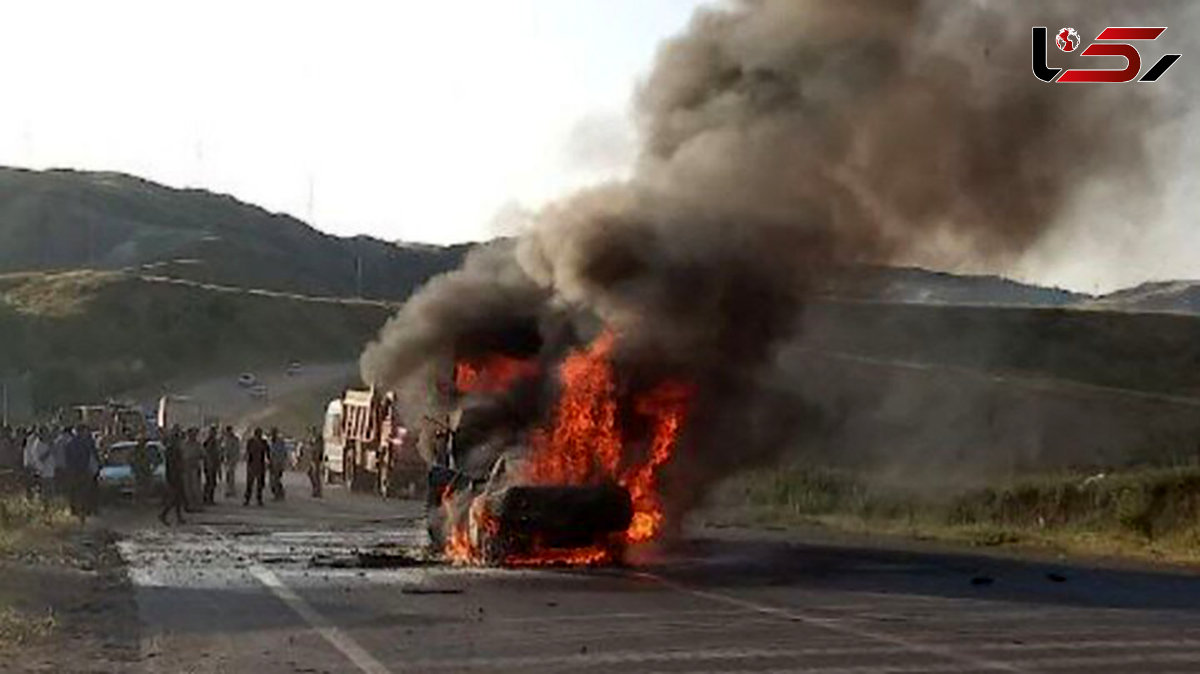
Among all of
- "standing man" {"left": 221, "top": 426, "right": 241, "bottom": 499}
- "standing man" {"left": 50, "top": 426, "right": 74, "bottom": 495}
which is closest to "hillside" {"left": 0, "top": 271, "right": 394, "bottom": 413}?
"standing man" {"left": 221, "top": 426, "right": 241, "bottom": 499}

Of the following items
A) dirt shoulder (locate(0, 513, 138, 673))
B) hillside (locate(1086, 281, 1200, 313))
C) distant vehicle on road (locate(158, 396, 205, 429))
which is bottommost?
dirt shoulder (locate(0, 513, 138, 673))

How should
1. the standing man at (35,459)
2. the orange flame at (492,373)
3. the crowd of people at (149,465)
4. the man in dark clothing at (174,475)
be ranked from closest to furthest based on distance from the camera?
the orange flame at (492,373), the crowd of people at (149,465), the man in dark clothing at (174,475), the standing man at (35,459)

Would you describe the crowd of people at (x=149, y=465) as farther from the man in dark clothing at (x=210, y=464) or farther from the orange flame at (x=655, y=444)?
the orange flame at (x=655, y=444)

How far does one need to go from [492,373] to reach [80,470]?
8.83m

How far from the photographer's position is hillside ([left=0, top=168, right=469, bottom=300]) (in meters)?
163

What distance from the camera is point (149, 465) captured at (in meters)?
38.0

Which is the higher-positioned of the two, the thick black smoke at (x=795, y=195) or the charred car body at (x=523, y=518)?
the thick black smoke at (x=795, y=195)

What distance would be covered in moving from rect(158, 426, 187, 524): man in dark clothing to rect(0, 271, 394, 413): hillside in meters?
52.1

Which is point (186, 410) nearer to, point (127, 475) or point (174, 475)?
point (127, 475)

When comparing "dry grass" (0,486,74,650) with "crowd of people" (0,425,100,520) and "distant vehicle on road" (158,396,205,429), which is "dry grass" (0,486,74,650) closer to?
"crowd of people" (0,425,100,520)

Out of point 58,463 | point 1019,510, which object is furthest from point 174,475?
point 1019,510

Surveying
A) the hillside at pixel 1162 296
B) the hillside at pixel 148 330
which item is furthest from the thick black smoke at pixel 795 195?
the hillside at pixel 1162 296

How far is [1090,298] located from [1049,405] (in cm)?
11257

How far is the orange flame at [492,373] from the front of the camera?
90.0ft
